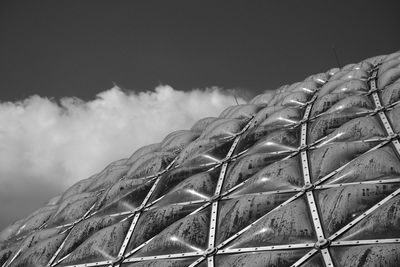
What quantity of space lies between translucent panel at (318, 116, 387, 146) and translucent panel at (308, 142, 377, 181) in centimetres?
50

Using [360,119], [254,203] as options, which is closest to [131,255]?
[254,203]

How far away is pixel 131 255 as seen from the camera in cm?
1185

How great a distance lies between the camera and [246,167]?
1363 cm

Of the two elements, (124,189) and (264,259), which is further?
(124,189)

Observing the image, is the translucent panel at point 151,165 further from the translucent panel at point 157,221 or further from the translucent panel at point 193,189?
the translucent panel at point 157,221

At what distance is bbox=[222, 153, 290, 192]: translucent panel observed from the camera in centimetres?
1321

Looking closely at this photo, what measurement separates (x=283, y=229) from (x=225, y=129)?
8445mm

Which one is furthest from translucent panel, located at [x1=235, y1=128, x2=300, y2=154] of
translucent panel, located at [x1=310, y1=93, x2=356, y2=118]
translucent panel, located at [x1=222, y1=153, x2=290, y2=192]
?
translucent panel, located at [x1=310, y1=93, x2=356, y2=118]

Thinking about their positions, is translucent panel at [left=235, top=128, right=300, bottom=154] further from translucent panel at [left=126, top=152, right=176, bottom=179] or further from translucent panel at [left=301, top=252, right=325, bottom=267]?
translucent panel at [left=301, top=252, right=325, bottom=267]

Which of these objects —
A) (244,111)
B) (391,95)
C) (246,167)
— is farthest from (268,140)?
(244,111)

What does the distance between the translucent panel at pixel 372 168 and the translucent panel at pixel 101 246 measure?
20.3ft

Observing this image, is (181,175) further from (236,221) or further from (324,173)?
(324,173)

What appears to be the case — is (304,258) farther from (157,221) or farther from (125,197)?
(125,197)

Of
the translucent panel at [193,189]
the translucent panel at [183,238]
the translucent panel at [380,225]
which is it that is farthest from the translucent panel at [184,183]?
the translucent panel at [380,225]
